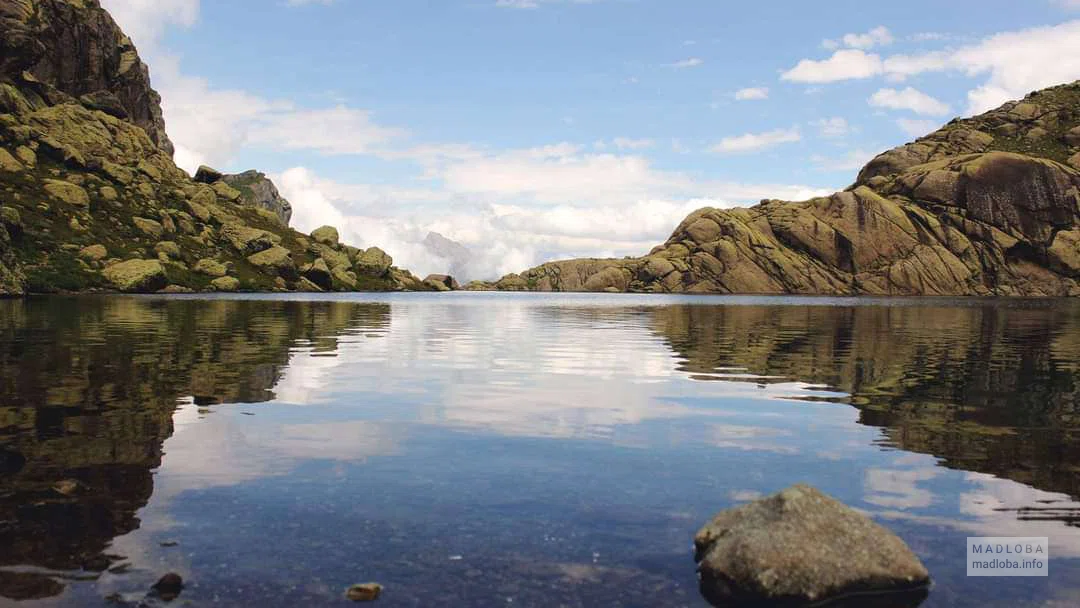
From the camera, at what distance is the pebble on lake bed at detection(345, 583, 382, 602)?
8.16 m

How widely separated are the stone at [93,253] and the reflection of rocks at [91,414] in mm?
98826

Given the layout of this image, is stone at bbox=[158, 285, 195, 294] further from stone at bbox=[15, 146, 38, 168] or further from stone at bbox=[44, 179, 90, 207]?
stone at bbox=[15, 146, 38, 168]

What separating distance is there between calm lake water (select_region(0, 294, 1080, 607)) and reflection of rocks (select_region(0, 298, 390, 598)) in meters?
0.08

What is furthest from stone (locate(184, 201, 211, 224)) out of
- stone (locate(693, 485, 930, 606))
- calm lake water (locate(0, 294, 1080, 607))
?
stone (locate(693, 485, 930, 606))

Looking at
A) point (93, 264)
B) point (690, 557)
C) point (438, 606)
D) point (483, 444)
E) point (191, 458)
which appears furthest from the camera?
point (93, 264)

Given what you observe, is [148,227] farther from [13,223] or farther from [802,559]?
[802,559]

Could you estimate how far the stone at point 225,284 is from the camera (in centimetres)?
15650

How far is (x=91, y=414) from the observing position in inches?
720

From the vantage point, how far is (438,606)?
804 cm

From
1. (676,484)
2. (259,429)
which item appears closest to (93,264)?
(259,429)

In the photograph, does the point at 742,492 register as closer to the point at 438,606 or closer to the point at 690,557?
the point at 690,557

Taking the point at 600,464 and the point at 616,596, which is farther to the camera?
the point at 600,464

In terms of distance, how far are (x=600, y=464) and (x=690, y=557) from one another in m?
5.08

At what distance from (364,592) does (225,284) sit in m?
165
